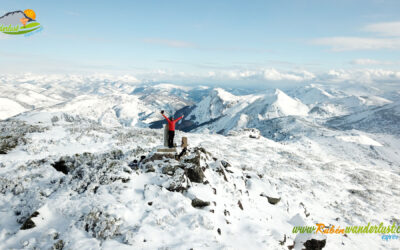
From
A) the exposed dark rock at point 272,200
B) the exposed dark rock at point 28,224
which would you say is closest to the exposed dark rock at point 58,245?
the exposed dark rock at point 28,224

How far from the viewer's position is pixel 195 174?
13.1 meters

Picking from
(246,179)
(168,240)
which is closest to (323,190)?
(246,179)

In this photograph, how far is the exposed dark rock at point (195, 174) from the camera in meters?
13.0

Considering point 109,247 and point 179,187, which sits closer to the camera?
point 109,247

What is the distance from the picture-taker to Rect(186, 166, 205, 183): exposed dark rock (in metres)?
13.0

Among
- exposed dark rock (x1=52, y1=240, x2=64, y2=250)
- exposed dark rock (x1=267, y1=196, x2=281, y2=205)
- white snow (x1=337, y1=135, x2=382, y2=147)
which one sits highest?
exposed dark rock (x1=52, y1=240, x2=64, y2=250)

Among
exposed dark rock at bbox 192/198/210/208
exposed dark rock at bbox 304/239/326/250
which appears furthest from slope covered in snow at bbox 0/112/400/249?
exposed dark rock at bbox 304/239/326/250

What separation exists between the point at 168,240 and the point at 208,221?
209cm

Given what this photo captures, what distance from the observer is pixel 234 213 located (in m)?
11.9

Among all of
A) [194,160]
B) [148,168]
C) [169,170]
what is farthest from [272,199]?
[148,168]

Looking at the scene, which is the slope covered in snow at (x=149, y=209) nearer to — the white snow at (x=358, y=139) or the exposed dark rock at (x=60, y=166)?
the exposed dark rock at (x=60, y=166)

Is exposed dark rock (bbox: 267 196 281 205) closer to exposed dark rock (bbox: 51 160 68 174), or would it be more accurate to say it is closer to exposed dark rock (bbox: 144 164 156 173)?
exposed dark rock (bbox: 144 164 156 173)

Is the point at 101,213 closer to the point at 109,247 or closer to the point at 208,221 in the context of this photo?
the point at 109,247

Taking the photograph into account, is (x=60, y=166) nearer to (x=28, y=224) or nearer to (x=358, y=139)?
(x=28, y=224)
